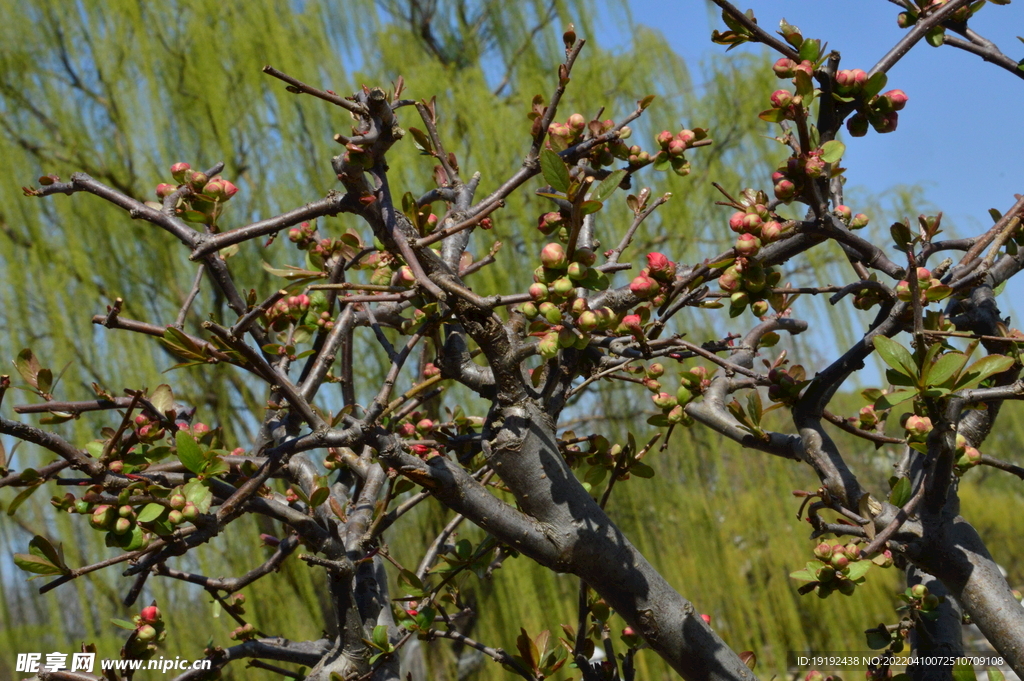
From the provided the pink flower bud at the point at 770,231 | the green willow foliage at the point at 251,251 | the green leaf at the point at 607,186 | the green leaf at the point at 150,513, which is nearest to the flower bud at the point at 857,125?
the pink flower bud at the point at 770,231

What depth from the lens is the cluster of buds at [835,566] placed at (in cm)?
66

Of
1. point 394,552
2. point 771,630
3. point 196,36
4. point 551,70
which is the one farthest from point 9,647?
point 551,70

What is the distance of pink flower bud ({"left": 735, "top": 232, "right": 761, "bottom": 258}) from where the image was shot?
26.3 inches

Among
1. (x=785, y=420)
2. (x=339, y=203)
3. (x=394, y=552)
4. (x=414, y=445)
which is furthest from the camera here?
(x=785, y=420)

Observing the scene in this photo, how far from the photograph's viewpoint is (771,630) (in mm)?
3182

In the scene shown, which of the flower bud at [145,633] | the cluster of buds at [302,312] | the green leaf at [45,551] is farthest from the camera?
the cluster of buds at [302,312]

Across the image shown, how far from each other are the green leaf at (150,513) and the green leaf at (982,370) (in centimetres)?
72

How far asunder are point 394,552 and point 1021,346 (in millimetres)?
2627

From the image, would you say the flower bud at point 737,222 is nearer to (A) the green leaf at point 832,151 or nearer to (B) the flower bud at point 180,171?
(A) the green leaf at point 832,151

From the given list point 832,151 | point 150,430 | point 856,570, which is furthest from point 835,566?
point 150,430

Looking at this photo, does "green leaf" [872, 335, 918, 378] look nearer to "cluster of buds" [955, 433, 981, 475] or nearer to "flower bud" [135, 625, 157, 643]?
"cluster of buds" [955, 433, 981, 475]

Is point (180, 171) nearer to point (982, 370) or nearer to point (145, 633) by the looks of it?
point (145, 633)

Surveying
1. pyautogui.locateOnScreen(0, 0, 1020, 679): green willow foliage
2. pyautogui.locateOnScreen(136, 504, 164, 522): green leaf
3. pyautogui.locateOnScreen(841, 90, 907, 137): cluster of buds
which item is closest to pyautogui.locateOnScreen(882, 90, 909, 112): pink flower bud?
pyautogui.locateOnScreen(841, 90, 907, 137): cluster of buds

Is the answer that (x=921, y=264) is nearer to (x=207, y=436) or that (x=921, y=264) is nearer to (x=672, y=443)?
(x=207, y=436)
